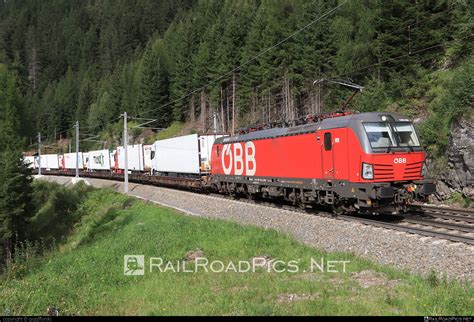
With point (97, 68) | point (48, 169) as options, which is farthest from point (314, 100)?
point (97, 68)

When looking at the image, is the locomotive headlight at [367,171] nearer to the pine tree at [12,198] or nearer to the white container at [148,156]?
the pine tree at [12,198]

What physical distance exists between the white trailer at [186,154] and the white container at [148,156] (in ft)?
6.91

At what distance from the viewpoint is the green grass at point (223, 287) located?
24.6ft

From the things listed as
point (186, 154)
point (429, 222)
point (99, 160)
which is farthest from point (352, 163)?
point (99, 160)

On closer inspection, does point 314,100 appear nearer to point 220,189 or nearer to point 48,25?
point 220,189

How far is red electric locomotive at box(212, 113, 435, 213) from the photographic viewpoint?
1393cm

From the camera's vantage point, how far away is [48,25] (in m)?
174

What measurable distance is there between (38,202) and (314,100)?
31.3 metres

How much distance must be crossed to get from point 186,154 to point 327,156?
58.2 feet

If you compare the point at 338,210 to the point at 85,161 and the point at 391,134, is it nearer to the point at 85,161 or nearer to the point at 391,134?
the point at 391,134

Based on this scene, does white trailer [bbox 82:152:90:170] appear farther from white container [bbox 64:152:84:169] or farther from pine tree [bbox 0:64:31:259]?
pine tree [bbox 0:64:31:259]

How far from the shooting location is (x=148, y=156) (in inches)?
1666

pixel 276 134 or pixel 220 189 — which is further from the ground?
pixel 276 134

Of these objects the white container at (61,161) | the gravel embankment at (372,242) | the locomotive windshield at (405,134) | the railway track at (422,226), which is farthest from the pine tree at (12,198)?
the white container at (61,161)
